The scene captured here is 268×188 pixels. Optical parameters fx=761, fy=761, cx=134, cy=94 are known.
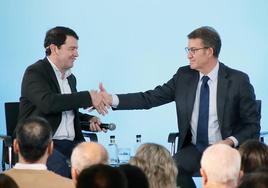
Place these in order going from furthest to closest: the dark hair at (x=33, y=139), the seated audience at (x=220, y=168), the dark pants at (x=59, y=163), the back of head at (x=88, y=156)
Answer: the dark pants at (x=59, y=163) → the dark hair at (x=33, y=139) → the back of head at (x=88, y=156) → the seated audience at (x=220, y=168)

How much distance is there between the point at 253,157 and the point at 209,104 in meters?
1.49

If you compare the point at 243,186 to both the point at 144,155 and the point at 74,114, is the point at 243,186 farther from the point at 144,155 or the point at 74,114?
the point at 74,114

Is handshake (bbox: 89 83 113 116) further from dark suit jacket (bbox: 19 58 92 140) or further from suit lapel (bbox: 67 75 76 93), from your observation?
suit lapel (bbox: 67 75 76 93)

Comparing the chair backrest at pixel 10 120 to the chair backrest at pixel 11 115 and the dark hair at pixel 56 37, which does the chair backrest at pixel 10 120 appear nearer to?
the chair backrest at pixel 11 115

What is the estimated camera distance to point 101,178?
261 centimetres

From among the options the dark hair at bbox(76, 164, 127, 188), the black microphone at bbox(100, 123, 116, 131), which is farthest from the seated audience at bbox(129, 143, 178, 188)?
the black microphone at bbox(100, 123, 116, 131)

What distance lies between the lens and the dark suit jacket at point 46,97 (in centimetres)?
516

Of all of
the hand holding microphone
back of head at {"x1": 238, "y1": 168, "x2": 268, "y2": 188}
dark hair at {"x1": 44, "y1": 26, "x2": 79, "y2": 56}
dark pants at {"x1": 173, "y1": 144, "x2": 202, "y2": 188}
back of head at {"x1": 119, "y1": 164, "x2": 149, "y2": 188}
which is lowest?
dark pants at {"x1": 173, "y1": 144, "x2": 202, "y2": 188}

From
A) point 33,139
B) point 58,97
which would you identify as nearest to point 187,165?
point 58,97

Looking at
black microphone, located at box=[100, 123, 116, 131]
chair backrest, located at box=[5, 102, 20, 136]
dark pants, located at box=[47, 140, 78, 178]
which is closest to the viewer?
dark pants, located at box=[47, 140, 78, 178]

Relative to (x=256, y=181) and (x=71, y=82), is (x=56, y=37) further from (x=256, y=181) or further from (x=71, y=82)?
(x=256, y=181)

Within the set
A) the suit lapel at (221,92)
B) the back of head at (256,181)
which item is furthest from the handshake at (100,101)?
the back of head at (256,181)

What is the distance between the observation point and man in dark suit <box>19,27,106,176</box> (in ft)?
16.9

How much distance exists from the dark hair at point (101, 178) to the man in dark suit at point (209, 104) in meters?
2.57
